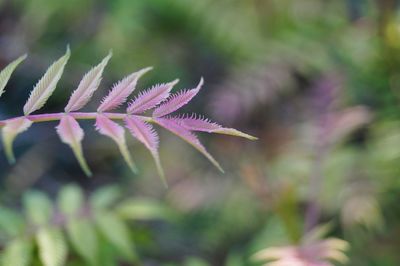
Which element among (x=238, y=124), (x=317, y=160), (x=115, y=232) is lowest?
(x=115, y=232)

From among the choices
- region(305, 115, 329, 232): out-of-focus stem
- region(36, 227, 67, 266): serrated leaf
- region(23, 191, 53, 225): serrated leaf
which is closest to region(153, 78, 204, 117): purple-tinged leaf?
region(36, 227, 67, 266): serrated leaf

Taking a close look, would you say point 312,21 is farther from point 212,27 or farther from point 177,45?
point 177,45

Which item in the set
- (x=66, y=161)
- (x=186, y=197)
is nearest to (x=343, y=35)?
(x=186, y=197)

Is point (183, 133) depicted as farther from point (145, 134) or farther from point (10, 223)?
point (10, 223)

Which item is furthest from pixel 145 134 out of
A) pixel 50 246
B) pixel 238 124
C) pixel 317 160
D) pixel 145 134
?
pixel 238 124

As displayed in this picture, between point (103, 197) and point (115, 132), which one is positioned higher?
point (103, 197)

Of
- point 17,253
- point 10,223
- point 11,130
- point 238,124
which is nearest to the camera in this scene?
point 11,130

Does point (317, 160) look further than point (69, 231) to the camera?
Yes

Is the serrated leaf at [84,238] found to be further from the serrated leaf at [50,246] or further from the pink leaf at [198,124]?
the pink leaf at [198,124]

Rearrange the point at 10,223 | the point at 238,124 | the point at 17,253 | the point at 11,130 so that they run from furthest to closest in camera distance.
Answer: the point at 238,124 → the point at 10,223 → the point at 17,253 → the point at 11,130
